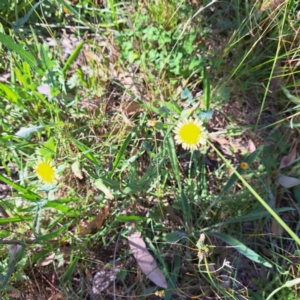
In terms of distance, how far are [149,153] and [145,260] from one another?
1.17 feet

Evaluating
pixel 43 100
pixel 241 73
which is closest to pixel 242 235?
pixel 241 73

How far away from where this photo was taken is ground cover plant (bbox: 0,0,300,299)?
113 cm

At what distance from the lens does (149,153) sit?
1144 millimetres

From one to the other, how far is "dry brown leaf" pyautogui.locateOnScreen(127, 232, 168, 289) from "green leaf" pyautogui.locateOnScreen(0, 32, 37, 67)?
0.65 metres

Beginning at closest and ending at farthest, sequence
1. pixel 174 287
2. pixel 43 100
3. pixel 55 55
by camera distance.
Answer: pixel 174 287 < pixel 43 100 < pixel 55 55

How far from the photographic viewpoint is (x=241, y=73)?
4.09ft

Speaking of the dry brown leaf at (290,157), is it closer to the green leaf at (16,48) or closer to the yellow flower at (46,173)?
the yellow flower at (46,173)

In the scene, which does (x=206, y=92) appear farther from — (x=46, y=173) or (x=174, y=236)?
(x=46, y=173)

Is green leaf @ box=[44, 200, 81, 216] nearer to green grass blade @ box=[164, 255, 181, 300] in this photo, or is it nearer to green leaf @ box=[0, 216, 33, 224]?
green leaf @ box=[0, 216, 33, 224]

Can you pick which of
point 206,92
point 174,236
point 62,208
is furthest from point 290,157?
point 62,208

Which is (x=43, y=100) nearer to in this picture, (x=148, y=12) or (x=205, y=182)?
(x=148, y=12)

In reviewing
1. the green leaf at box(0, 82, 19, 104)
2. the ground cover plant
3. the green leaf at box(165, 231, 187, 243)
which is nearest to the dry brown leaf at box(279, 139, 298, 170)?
the ground cover plant

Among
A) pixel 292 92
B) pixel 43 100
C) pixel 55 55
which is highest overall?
pixel 55 55

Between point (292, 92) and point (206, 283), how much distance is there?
739 mm
